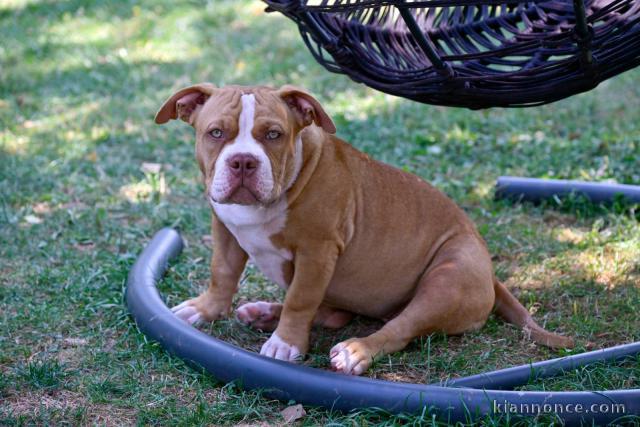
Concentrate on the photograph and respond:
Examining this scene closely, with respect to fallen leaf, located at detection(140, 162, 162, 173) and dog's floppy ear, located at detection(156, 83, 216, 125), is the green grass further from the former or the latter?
dog's floppy ear, located at detection(156, 83, 216, 125)

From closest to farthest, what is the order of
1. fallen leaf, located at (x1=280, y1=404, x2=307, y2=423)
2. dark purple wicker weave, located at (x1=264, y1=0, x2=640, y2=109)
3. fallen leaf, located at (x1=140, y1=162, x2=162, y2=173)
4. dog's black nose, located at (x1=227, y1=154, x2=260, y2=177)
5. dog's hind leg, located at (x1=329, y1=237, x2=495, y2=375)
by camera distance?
fallen leaf, located at (x1=280, y1=404, x2=307, y2=423) → dog's black nose, located at (x1=227, y1=154, x2=260, y2=177) → dark purple wicker weave, located at (x1=264, y1=0, x2=640, y2=109) → dog's hind leg, located at (x1=329, y1=237, x2=495, y2=375) → fallen leaf, located at (x1=140, y1=162, x2=162, y2=173)

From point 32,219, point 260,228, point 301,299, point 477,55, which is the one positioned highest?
point 477,55

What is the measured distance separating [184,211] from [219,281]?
1.50m

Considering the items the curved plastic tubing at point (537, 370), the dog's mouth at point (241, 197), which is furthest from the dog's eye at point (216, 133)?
the curved plastic tubing at point (537, 370)

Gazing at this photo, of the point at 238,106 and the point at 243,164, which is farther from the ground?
the point at 238,106

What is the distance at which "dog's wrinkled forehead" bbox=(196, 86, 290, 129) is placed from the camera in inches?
135

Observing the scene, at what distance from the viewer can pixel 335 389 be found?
3.27m

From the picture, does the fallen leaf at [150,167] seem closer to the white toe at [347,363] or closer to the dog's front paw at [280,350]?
the dog's front paw at [280,350]

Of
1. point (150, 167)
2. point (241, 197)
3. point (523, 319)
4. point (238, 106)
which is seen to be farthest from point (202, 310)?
point (150, 167)

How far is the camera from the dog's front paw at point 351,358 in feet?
11.5

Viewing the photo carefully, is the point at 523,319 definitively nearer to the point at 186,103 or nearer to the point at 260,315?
the point at 260,315

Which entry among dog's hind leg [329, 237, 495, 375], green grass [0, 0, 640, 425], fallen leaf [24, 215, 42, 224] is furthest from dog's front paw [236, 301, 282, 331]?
fallen leaf [24, 215, 42, 224]

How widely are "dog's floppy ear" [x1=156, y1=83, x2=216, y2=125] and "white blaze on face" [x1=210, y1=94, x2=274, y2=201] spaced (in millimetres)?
301

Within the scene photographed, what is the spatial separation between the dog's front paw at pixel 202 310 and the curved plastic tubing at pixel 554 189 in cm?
230
